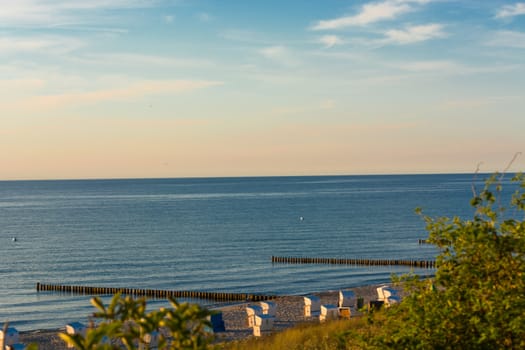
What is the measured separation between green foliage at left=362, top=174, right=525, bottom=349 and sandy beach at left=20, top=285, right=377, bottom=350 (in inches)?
693

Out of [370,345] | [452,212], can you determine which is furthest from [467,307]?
[452,212]

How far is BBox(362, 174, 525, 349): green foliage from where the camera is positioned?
8.77 meters

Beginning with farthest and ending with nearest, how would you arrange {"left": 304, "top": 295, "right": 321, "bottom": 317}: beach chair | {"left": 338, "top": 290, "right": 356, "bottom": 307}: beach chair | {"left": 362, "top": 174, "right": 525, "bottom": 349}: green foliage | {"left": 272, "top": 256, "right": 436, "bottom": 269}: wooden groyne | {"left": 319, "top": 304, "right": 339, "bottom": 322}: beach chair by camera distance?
{"left": 272, "top": 256, "right": 436, "bottom": 269}: wooden groyne < {"left": 304, "top": 295, "right": 321, "bottom": 317}: beach chair < {"left": 338, "top": 290, "right": 356, "bottom": 307}: beach chair < {"left": 319, "top": 304, "right": 339, "bottom": 322}: beach chair < {"left": 362, "top": 174, "right": 525, "bottom": 349}: green foliage

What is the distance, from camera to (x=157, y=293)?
48375 mm

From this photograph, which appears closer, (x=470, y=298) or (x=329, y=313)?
(x=470, y=298)

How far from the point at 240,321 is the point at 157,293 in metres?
14.9

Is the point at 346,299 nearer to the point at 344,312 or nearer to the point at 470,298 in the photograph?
the point at 344,312

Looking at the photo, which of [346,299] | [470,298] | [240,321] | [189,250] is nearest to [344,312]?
[346,299]

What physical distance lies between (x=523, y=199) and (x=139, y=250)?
6890 centimetres

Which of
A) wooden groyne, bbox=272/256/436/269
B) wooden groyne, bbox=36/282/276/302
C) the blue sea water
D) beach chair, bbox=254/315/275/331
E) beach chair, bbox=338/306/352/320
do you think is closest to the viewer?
beach chair, bbox=254/315/275/331

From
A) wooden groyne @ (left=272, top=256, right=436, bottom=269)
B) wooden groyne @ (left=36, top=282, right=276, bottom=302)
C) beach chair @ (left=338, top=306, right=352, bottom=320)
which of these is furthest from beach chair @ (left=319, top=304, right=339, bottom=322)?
wooden groyne @ (left=272, top=256, right=436, bottom=269)

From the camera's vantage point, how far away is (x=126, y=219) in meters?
120

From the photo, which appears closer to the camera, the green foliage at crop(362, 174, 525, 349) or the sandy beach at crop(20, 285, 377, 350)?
the green foliage at crop(362, 174, 525, 349)

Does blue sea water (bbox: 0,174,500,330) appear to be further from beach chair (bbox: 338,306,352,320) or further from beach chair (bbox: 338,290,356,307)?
beach chair (bbox: 338,306,352,320)
